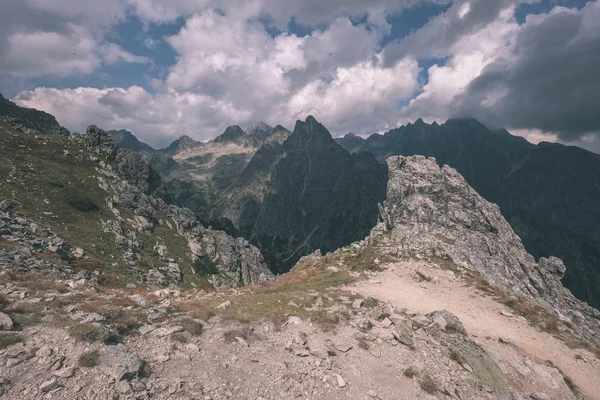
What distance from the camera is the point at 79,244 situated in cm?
5700

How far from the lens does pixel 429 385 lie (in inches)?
583

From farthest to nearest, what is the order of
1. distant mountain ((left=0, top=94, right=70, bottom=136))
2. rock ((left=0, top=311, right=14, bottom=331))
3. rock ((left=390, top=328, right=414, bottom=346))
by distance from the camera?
distant mountain ((left=0, top=94, right=70, bottom=136)) < rock ((left=390, top=328, right=414, bottom=346)) < rock ((left=0, top=311, right=14, bottom=331))

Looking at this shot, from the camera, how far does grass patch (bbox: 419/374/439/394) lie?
14.5 metres

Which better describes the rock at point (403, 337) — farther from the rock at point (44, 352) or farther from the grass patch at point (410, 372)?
the rock at point (44, 352)

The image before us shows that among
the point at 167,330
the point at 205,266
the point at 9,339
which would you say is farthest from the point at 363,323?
the point at 205,266

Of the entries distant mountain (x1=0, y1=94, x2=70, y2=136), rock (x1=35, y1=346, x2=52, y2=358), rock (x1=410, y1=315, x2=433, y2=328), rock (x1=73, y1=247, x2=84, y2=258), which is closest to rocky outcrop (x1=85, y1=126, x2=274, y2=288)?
rock (x1=73, y1=247, x2=84, y2=258)

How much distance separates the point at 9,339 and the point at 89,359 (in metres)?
3.36

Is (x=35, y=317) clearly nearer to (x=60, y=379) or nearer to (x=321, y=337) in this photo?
(x=60, y=379)

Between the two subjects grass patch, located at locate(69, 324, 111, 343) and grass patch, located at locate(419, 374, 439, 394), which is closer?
grass patch, located at locate(69, 324, 111, 343)

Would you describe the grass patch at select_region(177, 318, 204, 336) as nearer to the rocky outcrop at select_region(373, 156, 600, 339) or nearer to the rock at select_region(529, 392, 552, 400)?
the rock at select_region(529, 392, 552, 400)

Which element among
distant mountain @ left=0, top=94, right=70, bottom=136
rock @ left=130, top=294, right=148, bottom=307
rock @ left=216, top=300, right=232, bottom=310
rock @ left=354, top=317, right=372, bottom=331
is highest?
distant mountain @ left=0, top=94, right=70, bottom=136

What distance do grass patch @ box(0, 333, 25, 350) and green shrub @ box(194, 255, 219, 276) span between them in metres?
76.0

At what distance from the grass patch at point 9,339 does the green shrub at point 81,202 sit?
73.3 metres

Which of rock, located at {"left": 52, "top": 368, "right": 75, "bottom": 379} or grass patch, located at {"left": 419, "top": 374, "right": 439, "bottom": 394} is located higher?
rock, located at {"left": 52, "top": 368, "right": 75, "bottom": 379}
